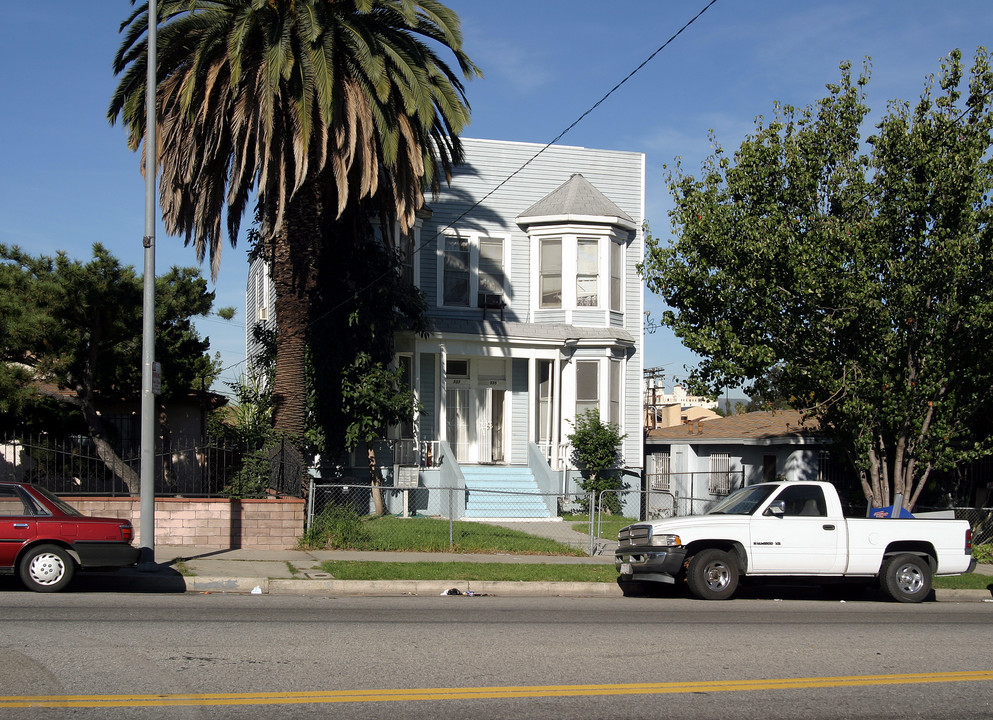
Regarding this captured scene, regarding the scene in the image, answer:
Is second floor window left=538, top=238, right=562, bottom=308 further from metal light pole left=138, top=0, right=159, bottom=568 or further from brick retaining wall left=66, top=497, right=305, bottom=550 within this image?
metal light pole left=138, top=0, right=159, bottom=568

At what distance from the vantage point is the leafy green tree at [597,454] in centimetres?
2505

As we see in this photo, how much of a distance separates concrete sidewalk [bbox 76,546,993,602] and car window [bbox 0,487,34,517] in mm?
1550

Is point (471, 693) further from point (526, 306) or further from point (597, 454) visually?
point (526, 306)

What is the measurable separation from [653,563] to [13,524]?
8.11 metres

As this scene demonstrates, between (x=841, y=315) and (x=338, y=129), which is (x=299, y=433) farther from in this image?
(x=841, y=315)

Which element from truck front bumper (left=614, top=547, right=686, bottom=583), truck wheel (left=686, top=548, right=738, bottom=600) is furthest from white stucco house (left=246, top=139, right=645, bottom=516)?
truck wheel (left=686, top=548, right=738, bottom=600)

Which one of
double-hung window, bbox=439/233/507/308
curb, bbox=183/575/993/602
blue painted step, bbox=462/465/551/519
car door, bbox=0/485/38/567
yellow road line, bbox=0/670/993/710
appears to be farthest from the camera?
double-hung window, bbox=439/233/507/308

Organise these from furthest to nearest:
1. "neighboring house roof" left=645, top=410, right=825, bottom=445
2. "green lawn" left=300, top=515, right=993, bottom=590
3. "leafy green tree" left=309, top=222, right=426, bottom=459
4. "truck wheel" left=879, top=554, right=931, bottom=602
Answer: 1. "neighboring house roof" left=645, top=410, right=825, bottom=445
2. "leafy green tree" left=309, top=222, right=426, bottom=459
3. "green lawn" left=300, top=515, right=993, bottom=590
4. "truck wheel" left=879, top=554, right=931, bottom=602

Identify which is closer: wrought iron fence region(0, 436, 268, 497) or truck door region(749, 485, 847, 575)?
truck door region(749, 485, 847, 575)

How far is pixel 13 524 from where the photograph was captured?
11633 millimetres

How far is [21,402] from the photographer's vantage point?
1709 cm

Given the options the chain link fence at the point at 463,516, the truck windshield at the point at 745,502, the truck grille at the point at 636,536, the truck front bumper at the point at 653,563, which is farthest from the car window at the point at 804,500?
the chain link fence at the point at 463,516

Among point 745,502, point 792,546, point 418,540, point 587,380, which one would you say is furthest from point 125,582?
point 587,380

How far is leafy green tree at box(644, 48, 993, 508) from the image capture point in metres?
16.6
